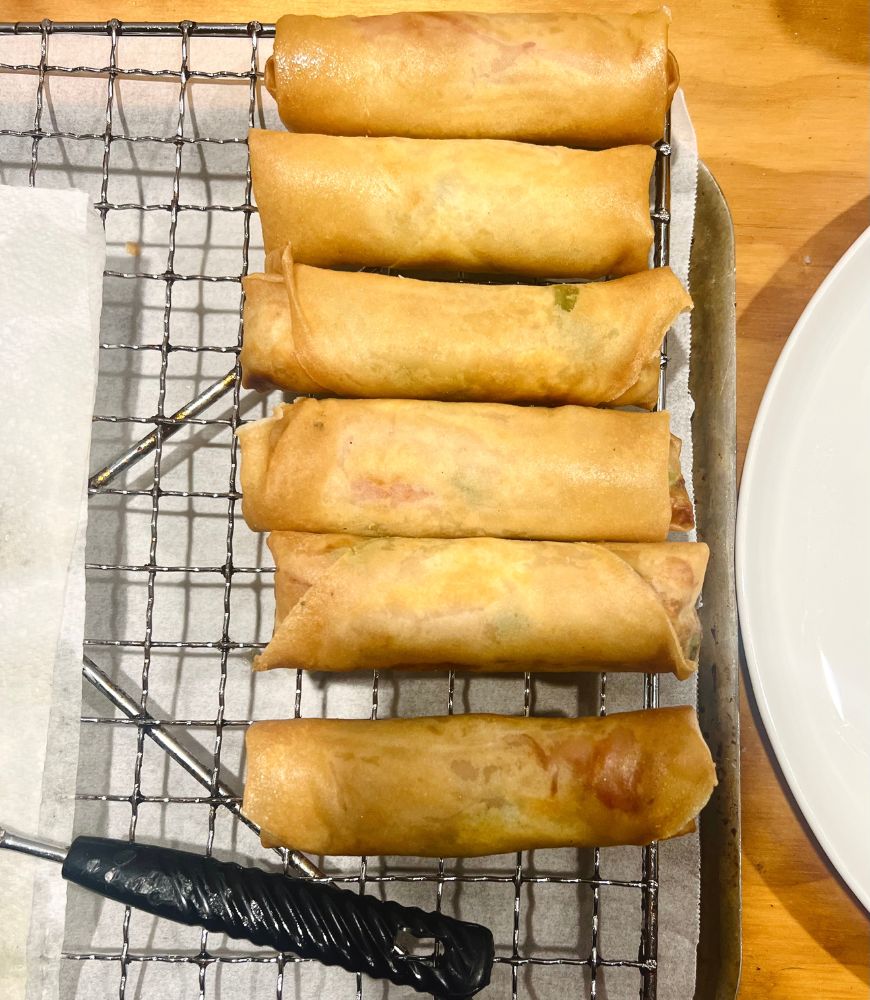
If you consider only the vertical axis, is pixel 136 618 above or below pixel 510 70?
below

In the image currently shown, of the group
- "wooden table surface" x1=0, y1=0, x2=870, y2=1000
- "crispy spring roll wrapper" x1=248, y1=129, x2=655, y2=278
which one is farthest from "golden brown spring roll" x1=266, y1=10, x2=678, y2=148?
"wooden table surface" x1=0, y1=0, x2=870, y2=1000

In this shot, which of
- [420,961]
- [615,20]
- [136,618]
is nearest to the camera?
[420,961]

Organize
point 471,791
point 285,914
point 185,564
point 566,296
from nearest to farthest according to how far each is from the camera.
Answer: point 285,914 < point 471,791 < point 566,296 < point 185,564

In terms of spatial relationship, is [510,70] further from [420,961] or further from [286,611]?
[420,961]

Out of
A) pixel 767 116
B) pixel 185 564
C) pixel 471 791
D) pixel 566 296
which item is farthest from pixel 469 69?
pixel 471 791

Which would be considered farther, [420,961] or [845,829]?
[845,829]

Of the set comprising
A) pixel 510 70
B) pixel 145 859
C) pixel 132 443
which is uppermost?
pixel 510 70

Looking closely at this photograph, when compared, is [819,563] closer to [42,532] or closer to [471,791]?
[471,791]

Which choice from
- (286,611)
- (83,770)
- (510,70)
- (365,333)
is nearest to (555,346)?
(365,333)
